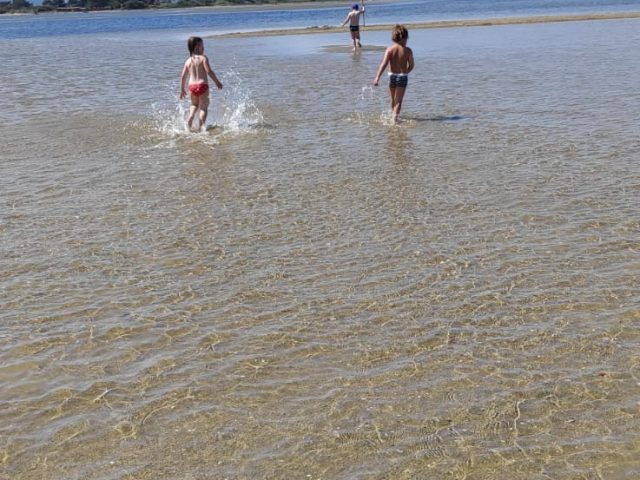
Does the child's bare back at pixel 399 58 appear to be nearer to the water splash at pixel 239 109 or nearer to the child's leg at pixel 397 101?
the child's leg at pixel 397 101

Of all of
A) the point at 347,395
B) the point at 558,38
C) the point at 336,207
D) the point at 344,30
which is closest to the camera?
the point at 347,395

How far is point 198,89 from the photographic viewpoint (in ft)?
43.3

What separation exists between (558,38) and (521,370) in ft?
89.7

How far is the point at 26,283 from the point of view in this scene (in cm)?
643

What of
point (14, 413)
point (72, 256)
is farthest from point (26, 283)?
point (14, 413)

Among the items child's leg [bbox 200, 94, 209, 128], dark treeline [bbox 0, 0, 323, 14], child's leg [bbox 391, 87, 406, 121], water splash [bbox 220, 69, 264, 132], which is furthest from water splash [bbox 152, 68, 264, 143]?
dark treeline [bbox 0, 0, 323, 14]

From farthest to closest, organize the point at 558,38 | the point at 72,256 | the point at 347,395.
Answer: the point at 558,38, the point at 72,256, the point at 347,395

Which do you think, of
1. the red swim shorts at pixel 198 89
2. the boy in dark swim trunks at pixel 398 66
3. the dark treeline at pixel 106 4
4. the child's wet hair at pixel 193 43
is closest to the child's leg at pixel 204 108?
the red swim shorts at pixel 198 89

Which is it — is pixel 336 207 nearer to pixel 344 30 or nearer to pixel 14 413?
pixel 14 413

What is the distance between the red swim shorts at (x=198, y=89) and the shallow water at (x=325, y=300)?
30.5 inches

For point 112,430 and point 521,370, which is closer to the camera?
point 112,430

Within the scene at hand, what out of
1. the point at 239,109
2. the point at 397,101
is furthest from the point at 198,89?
the point at 397,101

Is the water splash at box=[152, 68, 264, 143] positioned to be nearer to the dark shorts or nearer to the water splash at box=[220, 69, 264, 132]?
the water splash at box=[220, 69, 264, 132]

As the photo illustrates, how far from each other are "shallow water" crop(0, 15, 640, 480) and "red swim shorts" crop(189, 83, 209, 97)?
0.77 metres
